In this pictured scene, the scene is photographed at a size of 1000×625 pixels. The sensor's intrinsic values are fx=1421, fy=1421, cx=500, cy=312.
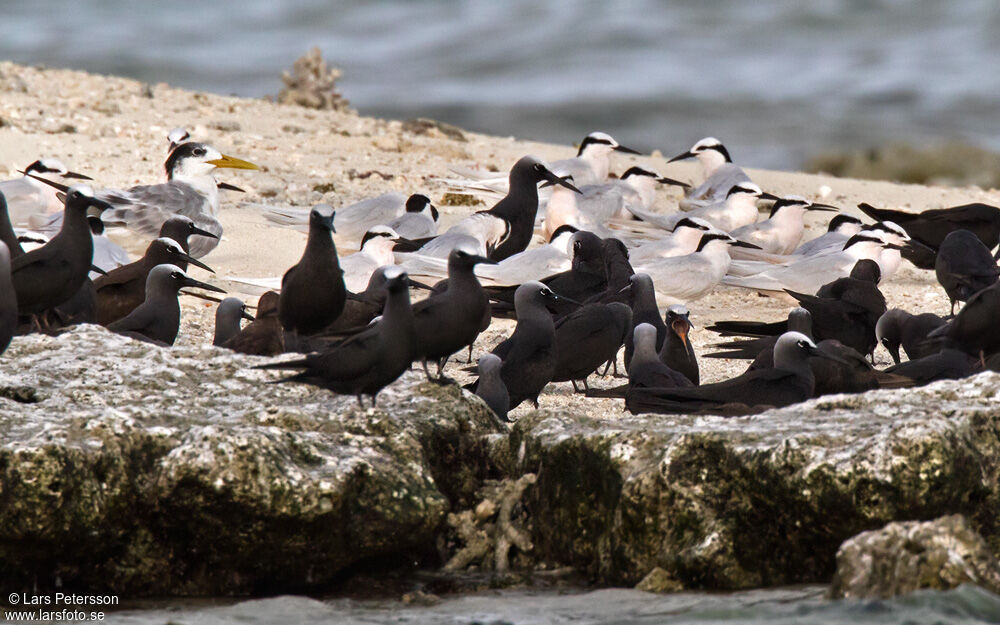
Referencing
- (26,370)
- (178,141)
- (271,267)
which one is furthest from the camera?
(178,141)

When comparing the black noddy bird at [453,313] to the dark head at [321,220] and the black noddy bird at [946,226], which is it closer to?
the dark head at [321,220]

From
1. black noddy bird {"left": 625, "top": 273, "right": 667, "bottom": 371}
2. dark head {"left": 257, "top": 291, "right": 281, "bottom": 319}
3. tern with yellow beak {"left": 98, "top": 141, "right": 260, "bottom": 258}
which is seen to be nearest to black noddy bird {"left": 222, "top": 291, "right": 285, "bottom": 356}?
dark head {"left": 257, "top": 291, "right": 281, "bottom": 319}

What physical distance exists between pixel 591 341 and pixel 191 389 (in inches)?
107

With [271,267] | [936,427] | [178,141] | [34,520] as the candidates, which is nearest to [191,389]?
[34,520]

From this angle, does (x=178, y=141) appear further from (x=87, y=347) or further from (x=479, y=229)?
(x=87, y=347)

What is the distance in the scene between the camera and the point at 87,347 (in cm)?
577

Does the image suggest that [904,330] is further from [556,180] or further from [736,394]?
[556,180]

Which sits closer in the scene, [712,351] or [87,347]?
[87,347]

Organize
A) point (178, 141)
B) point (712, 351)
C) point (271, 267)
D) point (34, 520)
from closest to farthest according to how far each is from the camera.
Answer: point (34, 520) < point (712, 351) < point (271, 267) < point (178, 141)

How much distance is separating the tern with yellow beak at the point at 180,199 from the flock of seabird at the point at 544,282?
0.02 m

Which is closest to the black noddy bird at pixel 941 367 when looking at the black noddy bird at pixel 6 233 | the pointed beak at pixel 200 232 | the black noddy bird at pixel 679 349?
the black noddy bird at pixel 679 349

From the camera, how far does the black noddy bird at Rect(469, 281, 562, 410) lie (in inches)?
270

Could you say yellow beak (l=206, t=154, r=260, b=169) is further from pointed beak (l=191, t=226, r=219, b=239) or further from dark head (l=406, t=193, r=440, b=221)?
pointed beak (l=191, t=226, r=219, b=239)

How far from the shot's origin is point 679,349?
764 cm
